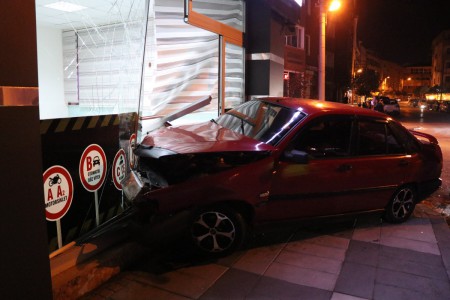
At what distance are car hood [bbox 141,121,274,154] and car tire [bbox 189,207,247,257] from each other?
2.20ft

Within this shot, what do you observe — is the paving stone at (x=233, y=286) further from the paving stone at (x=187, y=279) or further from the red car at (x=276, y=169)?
the red car at (x=276, y=169)

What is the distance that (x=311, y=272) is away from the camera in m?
4.20

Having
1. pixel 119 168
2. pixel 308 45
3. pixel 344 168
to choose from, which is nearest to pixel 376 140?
pixel 344 168

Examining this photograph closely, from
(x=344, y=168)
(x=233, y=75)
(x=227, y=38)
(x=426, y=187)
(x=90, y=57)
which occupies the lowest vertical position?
(x=426, y=187)

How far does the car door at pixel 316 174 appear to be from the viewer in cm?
453

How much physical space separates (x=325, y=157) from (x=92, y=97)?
5853mm

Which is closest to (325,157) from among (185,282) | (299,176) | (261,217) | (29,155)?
(299,176)

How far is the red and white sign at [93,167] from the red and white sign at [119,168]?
9.9 inches

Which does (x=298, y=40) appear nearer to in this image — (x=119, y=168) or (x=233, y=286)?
(x=119, y=168)

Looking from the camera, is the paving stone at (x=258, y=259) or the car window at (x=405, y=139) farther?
the car window at (x=405, y=139)

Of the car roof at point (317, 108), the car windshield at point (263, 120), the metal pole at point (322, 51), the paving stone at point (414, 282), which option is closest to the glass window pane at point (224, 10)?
the metal pole at point (322, 51)

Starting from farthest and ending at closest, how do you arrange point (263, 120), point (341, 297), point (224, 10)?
1. point (224, 10)
2. point (263, 120)
3. point (341, 297)

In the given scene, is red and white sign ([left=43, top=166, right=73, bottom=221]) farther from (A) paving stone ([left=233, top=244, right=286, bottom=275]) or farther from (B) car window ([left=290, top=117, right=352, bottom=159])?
(B) car window ([left=290, top=117, right=352, bottom=159])

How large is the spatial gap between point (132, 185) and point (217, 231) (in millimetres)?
1037
